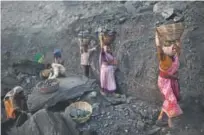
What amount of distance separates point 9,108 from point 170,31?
303cm

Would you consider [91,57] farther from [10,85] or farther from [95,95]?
[10,85]

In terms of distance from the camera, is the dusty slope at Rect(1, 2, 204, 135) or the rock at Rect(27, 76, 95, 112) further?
the dusty slope at Rect(1, 2, 204, 135)

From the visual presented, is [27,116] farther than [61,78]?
No

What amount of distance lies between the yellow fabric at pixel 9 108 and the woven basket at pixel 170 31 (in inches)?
109

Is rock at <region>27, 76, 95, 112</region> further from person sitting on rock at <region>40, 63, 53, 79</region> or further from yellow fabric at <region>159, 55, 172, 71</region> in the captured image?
yellow fabric at <region>159, 55, 172, 71</region>

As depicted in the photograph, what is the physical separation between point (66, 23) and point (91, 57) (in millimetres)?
2990

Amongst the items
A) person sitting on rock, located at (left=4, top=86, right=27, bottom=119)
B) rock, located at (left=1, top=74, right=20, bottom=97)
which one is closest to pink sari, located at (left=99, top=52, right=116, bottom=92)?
person sitting on rock, located at (left=4, top=86, right=27, bottom=119)

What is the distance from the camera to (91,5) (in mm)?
11602

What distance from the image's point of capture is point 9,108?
6.89 metres

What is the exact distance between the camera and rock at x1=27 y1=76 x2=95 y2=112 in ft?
23.6

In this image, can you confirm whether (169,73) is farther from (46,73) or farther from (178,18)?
(46,73)

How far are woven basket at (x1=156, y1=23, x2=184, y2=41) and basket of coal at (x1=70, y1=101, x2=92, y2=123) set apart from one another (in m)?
1.89

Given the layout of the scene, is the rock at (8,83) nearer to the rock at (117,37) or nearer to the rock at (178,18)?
the rock at (117,37)

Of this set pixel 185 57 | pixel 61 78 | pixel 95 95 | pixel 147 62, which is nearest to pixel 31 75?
pixel 61 78
